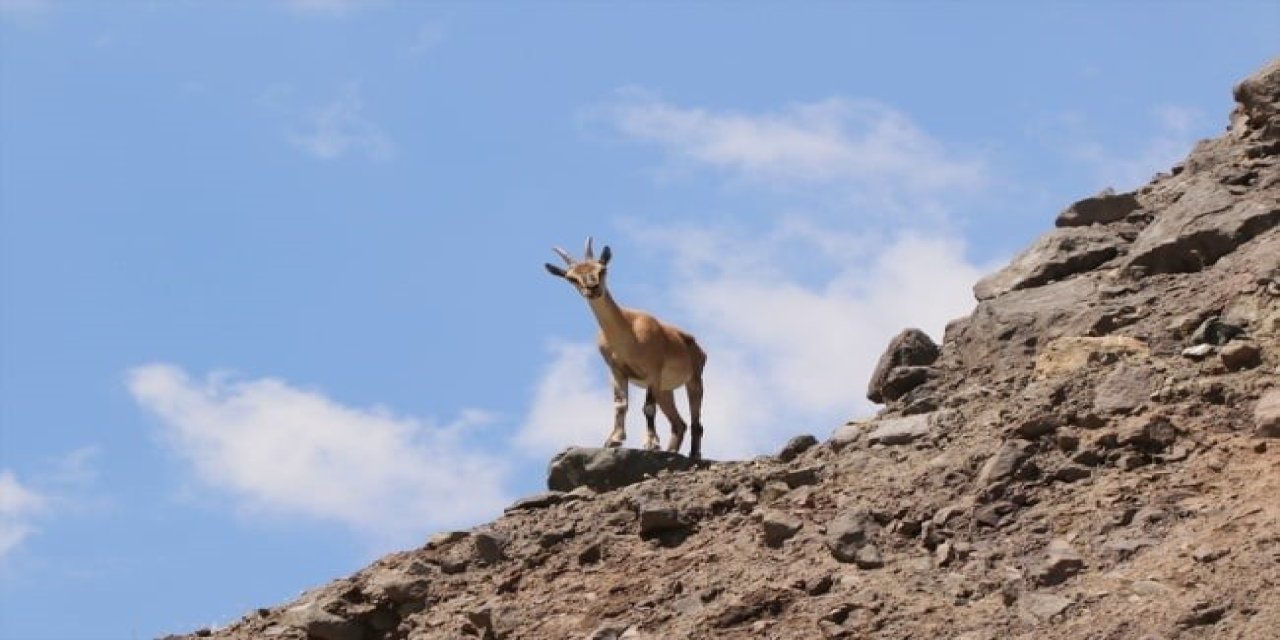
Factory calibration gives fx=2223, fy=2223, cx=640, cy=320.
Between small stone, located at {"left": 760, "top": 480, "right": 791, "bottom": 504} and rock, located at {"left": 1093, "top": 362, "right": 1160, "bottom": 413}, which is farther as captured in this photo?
small stone, located at {"left": 760, "top": 480, "right": 791, "bottom": 504}

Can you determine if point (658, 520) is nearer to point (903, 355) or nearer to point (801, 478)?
point (801, 478)

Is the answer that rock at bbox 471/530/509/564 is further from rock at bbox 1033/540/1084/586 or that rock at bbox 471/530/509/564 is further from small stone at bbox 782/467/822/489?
rock at bbox 1033/540/1084/586

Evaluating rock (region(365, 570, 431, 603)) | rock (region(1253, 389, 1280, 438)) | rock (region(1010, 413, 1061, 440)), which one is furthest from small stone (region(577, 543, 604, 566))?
rock (region(1253, 389, 1280, 438))

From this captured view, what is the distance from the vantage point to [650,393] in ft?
82.0

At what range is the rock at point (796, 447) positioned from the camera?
19688mm

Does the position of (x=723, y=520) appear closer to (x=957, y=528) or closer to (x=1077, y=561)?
(x=957, y=528)

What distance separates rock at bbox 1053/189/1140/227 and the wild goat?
16.6ft

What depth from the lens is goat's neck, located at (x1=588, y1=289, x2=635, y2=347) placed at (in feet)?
81.8

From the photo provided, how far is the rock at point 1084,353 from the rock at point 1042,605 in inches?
159

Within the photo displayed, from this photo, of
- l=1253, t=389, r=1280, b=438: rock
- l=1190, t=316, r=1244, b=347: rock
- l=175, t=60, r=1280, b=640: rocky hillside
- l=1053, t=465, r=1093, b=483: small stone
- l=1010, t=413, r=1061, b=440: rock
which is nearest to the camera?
l=175, t=60, r=1280, b=640: rocky hillside

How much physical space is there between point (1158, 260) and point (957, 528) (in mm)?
5629

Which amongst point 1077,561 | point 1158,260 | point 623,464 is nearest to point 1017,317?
point 1158,260

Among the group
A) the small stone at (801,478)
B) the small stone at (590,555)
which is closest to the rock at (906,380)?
the small stone at (801,478)

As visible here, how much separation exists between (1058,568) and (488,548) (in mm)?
5294
